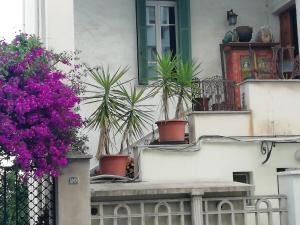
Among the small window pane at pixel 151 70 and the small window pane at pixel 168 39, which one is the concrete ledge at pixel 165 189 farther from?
the small window pane at pixel 168 39

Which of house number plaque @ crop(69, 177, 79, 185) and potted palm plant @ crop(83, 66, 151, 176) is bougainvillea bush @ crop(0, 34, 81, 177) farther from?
potted palm plant @ crop(83, 66, 151, 176)

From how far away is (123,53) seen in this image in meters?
13.7

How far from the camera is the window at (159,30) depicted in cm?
1363

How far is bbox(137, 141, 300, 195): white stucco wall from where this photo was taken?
1006 centimetres

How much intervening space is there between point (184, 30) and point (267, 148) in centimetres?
439

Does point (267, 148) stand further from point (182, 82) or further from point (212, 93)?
point (182, 82)

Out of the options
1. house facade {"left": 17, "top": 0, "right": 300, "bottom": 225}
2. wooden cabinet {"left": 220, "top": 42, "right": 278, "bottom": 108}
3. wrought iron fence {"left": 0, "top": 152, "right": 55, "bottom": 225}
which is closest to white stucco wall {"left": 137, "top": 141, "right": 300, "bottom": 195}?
house facade {"left": 17, "top": 0, "right": 300, "bottom": 225}

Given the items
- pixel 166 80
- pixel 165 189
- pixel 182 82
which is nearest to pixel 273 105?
pixel 182 82

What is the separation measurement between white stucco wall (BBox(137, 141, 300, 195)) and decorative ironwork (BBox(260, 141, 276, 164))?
71mm

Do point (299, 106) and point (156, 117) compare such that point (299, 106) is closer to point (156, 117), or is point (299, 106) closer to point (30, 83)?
point (156, 117)

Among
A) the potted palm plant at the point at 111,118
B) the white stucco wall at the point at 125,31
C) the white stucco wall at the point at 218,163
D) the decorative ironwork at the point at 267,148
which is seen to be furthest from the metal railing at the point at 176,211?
the white stucco wall at the point at 125,31

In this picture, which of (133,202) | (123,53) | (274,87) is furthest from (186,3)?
(133,202)

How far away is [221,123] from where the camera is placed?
10.8 m

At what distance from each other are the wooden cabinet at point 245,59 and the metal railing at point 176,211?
5659mm
